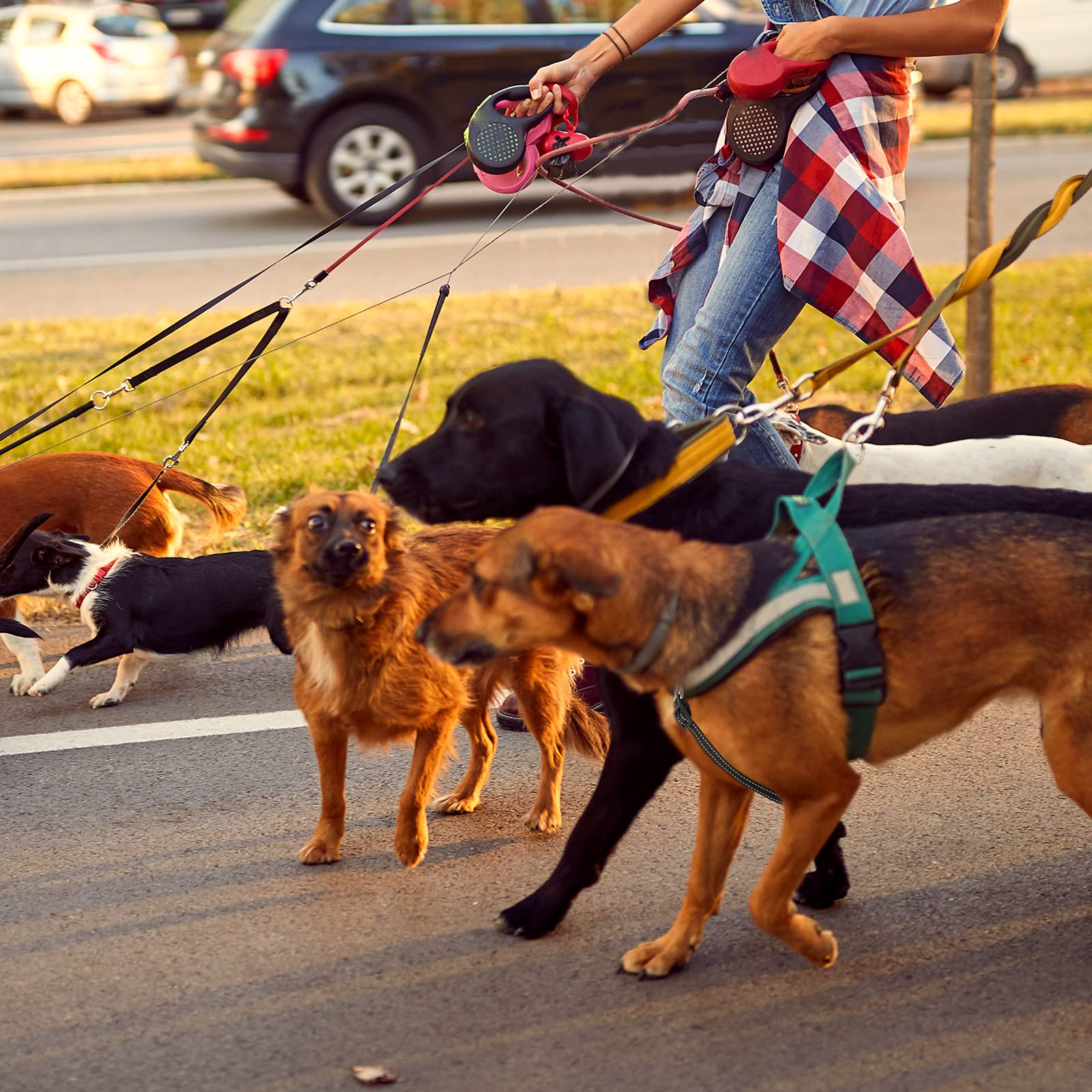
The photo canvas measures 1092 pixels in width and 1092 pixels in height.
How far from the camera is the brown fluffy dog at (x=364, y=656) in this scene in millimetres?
3893

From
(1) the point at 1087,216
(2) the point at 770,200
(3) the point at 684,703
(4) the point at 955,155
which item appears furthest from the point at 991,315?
(4) the point at 955,155

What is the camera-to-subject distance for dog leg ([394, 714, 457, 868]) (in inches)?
154

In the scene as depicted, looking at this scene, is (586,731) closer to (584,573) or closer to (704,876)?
(704,876)

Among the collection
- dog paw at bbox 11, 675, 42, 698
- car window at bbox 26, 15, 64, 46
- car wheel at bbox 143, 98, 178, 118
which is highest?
car window at bbox 26, 15, 64, 46

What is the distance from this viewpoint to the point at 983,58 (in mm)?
7527

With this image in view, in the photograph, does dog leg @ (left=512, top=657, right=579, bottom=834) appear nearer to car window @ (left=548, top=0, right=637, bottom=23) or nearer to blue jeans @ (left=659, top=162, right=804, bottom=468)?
blue jeans @ (left=659, top=162, right=804, bottom=468)

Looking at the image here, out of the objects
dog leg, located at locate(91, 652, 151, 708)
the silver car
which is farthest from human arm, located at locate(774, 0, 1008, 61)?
the silver car

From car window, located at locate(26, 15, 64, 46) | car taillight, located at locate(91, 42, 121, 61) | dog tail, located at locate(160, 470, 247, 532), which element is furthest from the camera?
car taillight, located at locate(91, 42, 121, 61)

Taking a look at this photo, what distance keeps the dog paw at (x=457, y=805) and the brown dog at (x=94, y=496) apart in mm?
1909

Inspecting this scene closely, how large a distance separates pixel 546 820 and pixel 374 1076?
127 cm

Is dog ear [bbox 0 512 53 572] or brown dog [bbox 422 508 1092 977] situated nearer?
brown dog [bbox 422 508 1092 977]

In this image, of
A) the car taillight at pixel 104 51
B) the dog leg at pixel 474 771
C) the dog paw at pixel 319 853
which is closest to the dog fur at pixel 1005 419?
the dog leg at pixel 474 771

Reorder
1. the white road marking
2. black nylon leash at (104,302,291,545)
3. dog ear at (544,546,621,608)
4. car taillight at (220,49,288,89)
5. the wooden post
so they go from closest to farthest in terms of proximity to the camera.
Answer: dog ear at (544,546,621,608) → the white road marking → black nylon leash at (104,302,291,545) → the wooden post → car taillight at (220,49,288,89)

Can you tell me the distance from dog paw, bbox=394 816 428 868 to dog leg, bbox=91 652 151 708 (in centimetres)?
174
